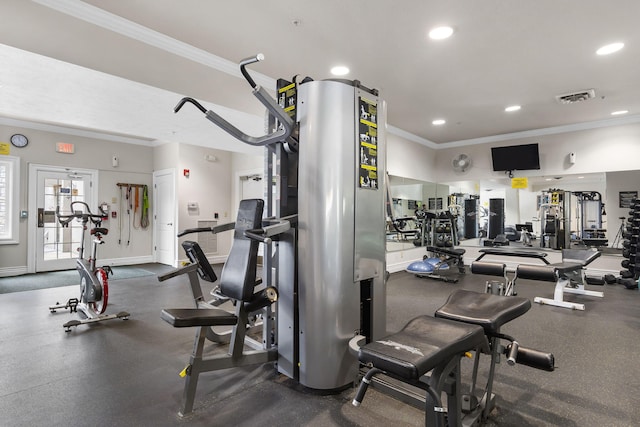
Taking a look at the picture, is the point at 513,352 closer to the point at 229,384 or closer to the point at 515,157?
the point at 229,384

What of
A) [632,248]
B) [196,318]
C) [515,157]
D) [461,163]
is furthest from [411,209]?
[196,318]

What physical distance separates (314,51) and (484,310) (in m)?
2.91

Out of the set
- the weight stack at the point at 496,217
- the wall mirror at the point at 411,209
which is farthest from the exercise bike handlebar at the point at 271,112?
the weight stack at the point at 496,217

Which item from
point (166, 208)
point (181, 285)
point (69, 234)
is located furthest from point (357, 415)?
point (69, 234)

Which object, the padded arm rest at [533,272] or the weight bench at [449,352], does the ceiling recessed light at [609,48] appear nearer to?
the padded arm rest at [533,272]

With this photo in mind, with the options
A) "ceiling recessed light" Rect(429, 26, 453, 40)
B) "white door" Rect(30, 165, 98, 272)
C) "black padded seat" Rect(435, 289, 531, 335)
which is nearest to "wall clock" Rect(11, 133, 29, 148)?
"white door" Rect(30, 165, 98, 272)

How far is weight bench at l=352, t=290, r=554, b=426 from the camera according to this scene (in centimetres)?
112

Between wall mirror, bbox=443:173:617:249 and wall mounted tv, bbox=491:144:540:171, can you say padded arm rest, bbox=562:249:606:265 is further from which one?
wall mounted tv, bbox=491:144:540:171

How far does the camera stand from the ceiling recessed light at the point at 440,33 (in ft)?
9.82

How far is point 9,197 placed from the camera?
5.83 meters

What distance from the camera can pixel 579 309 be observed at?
3.86 meters

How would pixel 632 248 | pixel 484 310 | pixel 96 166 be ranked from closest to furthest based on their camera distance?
pixel 484 310, pixel 632 248, pixel 96 166

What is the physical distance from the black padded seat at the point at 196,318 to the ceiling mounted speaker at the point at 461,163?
6564 millimetres

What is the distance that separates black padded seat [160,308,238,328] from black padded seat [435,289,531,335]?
120 centimetres
